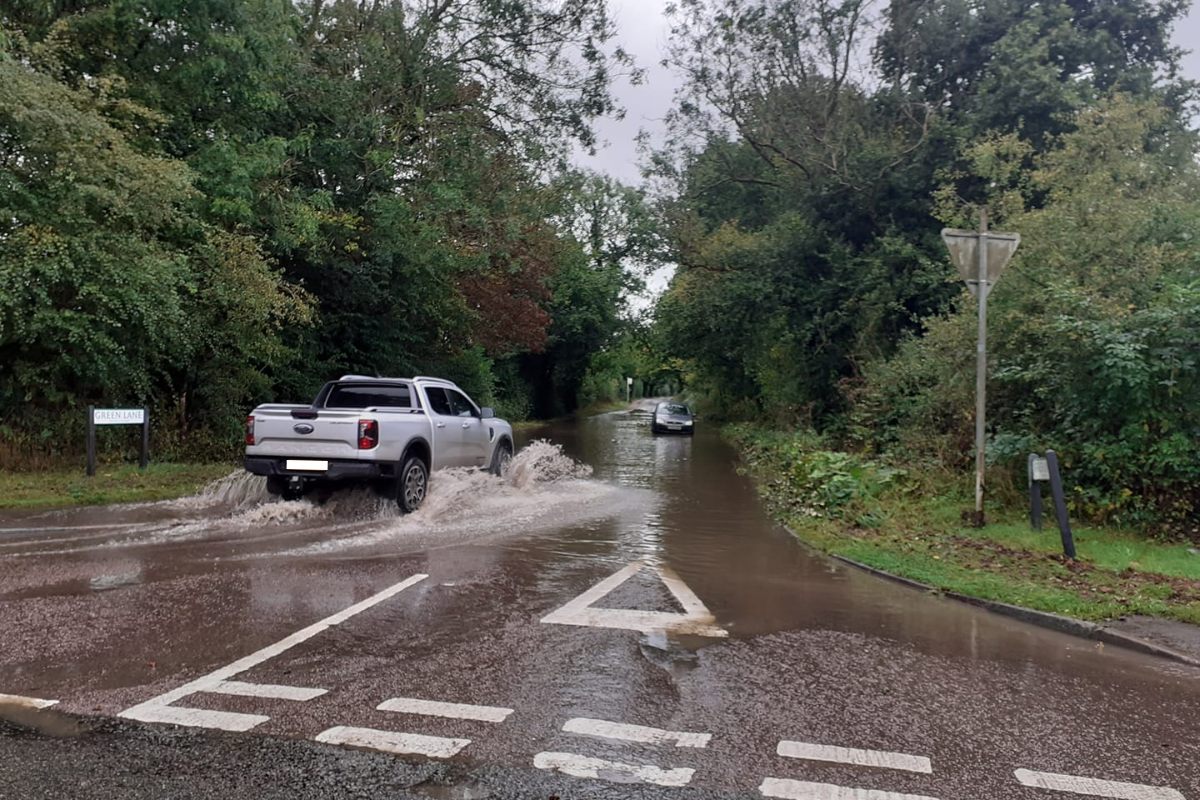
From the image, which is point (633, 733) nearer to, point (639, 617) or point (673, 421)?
point (639, 617)

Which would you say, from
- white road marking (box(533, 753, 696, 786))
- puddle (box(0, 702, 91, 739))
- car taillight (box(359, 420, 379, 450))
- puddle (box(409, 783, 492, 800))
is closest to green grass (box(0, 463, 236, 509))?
car taillight (box(359, 420, 379, 450))

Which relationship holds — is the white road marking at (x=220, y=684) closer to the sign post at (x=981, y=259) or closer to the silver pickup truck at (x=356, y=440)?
the silver pickup truck at (x=356, y=440)

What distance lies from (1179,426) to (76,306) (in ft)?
48.6

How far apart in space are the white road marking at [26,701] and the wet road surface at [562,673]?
9 cm

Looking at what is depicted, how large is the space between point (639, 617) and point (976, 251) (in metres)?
6.01

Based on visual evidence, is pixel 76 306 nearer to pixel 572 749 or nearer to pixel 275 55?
pixel 275 55

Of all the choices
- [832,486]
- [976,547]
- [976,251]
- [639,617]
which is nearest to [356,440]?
[639,617]

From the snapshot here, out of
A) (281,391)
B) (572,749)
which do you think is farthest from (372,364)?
(572,749)

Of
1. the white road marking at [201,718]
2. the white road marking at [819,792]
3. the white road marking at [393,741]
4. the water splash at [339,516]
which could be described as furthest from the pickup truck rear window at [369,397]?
the white road marking at [819,792]

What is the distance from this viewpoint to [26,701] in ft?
15.3

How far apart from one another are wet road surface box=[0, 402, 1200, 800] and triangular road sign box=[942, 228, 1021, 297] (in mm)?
3745

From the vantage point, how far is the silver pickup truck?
1070 centimetres

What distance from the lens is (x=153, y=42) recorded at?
14.8 meters

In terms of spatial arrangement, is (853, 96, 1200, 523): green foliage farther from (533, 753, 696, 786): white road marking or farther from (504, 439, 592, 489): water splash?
(533, 753, 696, 786): white road marking
